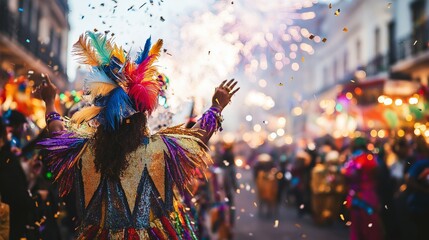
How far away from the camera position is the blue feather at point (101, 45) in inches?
A: 147

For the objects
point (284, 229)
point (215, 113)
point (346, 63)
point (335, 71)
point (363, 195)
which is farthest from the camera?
point (335, 71)

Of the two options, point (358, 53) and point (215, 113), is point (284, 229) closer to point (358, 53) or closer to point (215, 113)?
point (215, 113)

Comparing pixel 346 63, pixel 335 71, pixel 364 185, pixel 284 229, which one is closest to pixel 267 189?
pixel 284 229

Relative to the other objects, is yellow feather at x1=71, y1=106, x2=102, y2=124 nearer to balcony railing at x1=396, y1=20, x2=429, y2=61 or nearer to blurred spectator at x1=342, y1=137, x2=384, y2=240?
blurred spectator at x1=342, y1=137, x2=384, y2=240

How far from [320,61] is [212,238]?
37.6 metres

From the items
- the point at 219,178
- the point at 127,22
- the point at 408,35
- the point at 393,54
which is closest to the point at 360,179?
the point at 219,178

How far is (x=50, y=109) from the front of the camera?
4262 mm

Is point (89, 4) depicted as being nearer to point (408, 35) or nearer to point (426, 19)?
point (426, 19)

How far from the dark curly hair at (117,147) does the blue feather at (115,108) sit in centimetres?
4

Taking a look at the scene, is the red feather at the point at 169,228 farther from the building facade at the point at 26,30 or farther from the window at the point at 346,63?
the window at the point at 346,63

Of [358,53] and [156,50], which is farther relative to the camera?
[358,53]

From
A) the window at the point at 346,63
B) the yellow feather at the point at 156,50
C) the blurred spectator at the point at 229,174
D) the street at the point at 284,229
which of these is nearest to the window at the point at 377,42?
the window at the point at 346,63

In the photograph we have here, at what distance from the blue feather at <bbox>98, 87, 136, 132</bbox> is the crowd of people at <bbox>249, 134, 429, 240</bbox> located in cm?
280

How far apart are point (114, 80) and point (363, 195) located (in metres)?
5.62
